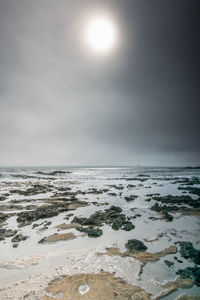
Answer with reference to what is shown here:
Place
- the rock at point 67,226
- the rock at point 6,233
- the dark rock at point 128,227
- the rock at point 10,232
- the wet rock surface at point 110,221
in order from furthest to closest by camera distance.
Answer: the rock at point 67,226
the wet rock surface at point 110,221
the dark rock at point 128,227
the rock at point 10,232
the rock at point 6,233

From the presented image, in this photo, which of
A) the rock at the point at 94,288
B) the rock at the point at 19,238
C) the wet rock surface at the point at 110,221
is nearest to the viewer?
the rock at the point at 94,288

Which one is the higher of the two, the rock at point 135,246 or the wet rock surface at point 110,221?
the rock at point 135,246

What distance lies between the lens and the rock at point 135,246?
5.93m

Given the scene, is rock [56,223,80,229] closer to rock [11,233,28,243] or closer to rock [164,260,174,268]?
rock [11,233,28,243]

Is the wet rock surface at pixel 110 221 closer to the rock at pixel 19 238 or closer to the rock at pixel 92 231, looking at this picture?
the rock at pixel 92 231

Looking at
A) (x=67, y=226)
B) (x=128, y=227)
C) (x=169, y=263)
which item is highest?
(x=169, y=263)

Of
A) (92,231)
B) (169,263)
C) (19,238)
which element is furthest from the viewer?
(92,231)

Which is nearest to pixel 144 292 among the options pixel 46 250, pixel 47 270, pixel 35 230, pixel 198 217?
pixel 47 270

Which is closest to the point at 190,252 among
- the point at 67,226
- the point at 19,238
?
the point at 67,226

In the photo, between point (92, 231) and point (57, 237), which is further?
point (92, 231)

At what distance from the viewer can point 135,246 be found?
614 cm

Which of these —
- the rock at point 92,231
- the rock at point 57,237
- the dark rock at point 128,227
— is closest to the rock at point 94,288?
the rock at point 57,237

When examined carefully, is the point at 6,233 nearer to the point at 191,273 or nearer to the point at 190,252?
the point at 191,273

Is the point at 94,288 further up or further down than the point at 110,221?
further up
